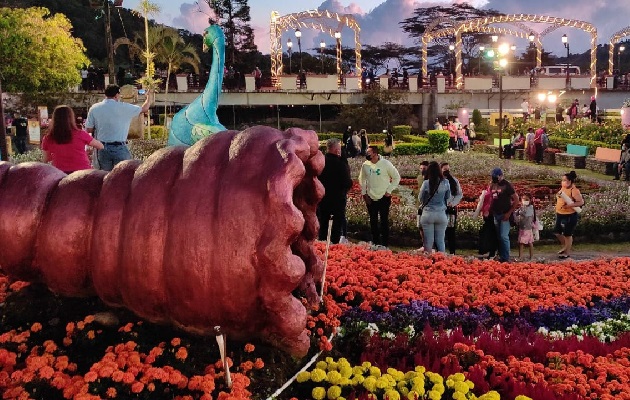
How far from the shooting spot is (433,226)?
9.09 meters

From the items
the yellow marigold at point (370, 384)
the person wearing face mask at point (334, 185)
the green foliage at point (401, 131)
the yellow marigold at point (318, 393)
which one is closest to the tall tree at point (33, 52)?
the green foliage at point (401, 131)

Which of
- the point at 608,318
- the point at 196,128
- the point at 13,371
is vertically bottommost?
the point at 608,318

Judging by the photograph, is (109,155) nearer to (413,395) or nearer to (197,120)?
(197,120)

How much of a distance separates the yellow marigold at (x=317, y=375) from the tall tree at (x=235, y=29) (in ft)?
159

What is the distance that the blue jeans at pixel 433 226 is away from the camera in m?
8.94

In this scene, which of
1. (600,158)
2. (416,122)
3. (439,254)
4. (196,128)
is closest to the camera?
(196,128)

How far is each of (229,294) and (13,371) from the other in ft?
4.46

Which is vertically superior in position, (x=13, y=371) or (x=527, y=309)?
(x=13, y=371)

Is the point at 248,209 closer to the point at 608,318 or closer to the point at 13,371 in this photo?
the point at 13,371

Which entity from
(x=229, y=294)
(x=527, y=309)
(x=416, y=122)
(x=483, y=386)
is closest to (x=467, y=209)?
(x=527, y=309)

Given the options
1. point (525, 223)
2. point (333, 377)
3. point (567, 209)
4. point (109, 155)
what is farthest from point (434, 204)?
point (333, 377)

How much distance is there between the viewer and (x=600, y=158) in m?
21.6

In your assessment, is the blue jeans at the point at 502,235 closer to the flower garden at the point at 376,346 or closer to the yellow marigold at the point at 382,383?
the flower garden at the point at 376,346

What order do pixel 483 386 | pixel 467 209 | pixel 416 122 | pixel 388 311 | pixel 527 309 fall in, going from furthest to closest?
pixel 416 122 → pixel 467 209 → pixel 527 309 → pixel 388 311 → pixel 483 386
